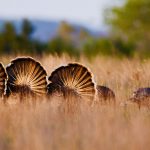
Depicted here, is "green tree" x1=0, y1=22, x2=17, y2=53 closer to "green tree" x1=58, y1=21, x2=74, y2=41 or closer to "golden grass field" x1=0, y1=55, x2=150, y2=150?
"green tree" x1=58, y1=21, x2=74, y2=41

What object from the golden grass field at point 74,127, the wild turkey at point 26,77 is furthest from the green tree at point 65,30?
the golden grass field at point 74,127

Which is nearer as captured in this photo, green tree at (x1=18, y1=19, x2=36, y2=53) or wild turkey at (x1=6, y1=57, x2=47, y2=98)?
wild turkey at (x1=6, y1=57, x2=47, y2=98)

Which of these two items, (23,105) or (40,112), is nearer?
(40,112)

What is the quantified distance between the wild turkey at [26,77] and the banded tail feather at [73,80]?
0.49 ft

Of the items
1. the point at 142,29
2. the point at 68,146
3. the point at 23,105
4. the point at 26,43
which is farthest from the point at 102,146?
the point at 142,29

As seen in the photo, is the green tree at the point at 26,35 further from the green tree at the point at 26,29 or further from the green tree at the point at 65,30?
the green tree at the point at 65,30

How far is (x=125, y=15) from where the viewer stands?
4503 cm

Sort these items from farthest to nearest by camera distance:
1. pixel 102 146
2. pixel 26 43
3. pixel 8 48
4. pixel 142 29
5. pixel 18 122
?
pixel 142 29, pixel 8 48, pixel 26 43, pixel 18 122, pixel 102 146

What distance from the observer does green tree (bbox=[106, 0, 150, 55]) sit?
45.0 meters

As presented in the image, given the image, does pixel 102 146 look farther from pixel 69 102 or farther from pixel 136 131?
pixel 69 102

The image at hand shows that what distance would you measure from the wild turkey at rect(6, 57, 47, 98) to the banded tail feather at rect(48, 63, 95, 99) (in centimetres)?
15

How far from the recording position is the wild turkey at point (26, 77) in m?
8.75

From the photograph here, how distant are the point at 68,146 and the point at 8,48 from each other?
37.3 meters

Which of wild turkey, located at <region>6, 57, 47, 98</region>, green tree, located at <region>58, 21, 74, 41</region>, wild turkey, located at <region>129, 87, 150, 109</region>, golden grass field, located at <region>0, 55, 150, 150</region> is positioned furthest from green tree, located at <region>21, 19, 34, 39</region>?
golden grass field, located at <region>0, 55, 150, 150</region>
